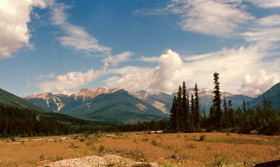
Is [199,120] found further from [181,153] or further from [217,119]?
[181,153]

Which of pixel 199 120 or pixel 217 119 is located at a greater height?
pixel 217 119

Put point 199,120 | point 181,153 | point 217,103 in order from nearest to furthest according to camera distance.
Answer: point 181,153, point 217,103, point 199,120

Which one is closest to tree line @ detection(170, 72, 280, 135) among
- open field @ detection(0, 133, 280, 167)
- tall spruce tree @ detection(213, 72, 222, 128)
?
tall spruce tree @ detection(213, 72, 222, 128)

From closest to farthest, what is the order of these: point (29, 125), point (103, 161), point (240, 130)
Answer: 1. point (103, 161)
2. point (240, 130)
3. point (29, 125)

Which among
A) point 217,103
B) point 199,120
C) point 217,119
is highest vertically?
point 217,103

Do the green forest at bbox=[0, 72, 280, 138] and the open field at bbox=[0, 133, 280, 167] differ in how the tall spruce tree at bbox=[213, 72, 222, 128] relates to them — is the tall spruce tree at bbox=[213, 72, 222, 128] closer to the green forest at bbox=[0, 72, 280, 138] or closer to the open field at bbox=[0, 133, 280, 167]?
the green forest at bbox=[0, 72, 280, 138]

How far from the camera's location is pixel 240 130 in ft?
158

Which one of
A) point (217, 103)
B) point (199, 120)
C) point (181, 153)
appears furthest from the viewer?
point (199, 120)

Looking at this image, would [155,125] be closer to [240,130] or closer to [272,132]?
[240,130]

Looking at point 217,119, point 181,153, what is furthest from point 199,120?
point 181,153

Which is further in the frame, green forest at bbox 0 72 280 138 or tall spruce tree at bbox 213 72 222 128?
tall spruce tree at bbox 213 72 222 128

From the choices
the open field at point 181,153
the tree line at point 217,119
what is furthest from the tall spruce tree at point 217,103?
the open field at point 181,153

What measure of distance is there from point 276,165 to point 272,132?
36051 millimetres

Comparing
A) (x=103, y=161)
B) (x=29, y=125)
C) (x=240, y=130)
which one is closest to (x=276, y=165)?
(x=103, y=161)
